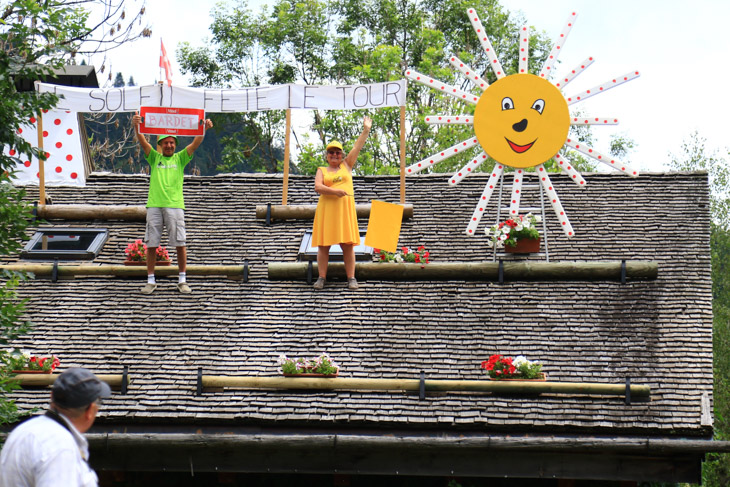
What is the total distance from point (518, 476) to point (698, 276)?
3.93 metres

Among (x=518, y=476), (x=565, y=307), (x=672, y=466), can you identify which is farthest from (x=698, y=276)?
(x=518, y=476)

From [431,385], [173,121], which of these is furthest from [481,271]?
[173,121]

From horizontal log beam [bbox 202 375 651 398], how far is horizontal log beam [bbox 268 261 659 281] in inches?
86.9

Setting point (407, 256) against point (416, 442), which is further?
point (407, 256)

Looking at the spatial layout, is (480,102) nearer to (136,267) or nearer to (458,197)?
(458,197)

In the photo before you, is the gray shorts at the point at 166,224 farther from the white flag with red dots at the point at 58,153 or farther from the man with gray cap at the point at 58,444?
the man with gray cap at the point at 58,444

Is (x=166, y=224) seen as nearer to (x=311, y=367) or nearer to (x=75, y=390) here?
(x=311, y=367)

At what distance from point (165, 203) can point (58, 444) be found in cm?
840

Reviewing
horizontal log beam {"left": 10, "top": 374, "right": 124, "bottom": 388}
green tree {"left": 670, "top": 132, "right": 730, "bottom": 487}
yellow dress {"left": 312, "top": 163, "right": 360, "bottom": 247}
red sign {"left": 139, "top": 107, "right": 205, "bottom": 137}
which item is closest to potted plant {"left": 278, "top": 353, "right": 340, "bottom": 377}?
horizontal log beam {"left": 10, "top": 374, "right": 124, "bottom": 388}

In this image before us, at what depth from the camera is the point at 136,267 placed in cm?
1267

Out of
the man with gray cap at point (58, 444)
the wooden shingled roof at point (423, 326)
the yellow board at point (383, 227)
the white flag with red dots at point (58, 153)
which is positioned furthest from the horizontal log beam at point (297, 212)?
the man with gray cap at point (58, 444)

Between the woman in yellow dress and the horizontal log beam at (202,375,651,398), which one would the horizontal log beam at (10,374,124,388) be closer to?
the horizontal log beam at (202,375,651,398)

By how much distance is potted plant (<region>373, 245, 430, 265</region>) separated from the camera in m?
12.5

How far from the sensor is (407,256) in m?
12.5
